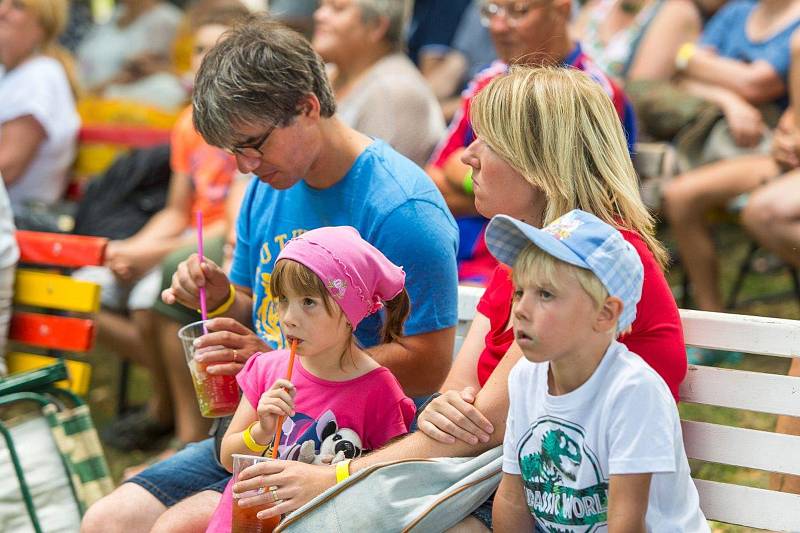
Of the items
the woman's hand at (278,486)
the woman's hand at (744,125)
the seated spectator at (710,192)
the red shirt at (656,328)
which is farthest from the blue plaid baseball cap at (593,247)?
the woman's hand at (744,125)

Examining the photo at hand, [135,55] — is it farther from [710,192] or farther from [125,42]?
[710,192]

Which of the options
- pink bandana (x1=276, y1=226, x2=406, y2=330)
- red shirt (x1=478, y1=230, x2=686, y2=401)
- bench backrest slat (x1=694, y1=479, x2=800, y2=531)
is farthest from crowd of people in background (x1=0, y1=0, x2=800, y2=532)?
bench backrest slat (x1=694, y1=479, x2=800, y2=531)

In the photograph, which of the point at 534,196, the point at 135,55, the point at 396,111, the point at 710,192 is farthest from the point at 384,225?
the point at 135,55

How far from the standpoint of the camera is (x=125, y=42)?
7.04 meters

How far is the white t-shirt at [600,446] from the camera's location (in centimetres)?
195

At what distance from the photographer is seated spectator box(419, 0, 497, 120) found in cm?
577

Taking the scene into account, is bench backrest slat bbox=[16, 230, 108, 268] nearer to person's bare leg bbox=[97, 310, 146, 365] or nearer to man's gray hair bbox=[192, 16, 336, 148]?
person's bare leg bbox=[97, 310, 146, 365]

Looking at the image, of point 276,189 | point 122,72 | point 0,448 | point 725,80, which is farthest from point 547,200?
point 122,72

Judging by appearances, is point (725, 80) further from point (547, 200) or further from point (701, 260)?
point (547, 200)

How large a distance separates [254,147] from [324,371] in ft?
1.77

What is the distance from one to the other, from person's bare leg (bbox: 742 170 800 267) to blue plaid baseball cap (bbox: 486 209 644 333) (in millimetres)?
2286

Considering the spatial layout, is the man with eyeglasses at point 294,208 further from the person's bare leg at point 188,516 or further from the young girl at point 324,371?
the young girl at point 324,371

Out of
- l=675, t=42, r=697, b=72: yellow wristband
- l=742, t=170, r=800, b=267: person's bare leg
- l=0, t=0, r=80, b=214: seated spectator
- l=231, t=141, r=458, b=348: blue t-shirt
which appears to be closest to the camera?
l=231, t=141, r=458, b=348: blue t-shirt

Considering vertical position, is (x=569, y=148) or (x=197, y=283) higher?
(x=569, y=148)
